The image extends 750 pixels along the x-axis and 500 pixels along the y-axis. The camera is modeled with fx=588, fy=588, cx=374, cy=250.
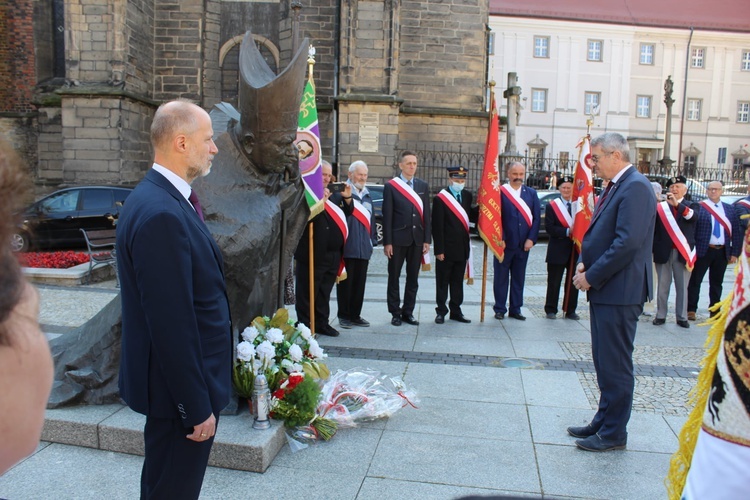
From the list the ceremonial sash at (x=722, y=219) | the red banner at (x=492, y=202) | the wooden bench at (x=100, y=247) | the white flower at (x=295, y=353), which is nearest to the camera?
the white flower at (x=295, y=353)

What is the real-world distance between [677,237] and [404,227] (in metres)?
3.82

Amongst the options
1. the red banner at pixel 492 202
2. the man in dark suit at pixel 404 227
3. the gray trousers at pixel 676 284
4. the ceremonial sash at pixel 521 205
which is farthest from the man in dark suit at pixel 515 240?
the gray trousers at pixel 676 284

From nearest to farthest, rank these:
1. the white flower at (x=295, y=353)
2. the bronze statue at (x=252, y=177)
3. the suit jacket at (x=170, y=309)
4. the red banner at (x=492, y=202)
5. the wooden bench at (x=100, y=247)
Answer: the suit jacket at (x=170, y=309) < the bronze statue at (x=252, y=177) < the white flower at (x=295, y=353) < the red banner at (x=492, y=202) < the wooden bench at (x=100, y=247)

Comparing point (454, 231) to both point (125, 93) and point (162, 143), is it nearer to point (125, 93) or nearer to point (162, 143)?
point (162, 143)

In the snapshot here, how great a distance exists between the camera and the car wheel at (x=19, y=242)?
105 centimetres

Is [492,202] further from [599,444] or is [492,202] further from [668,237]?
[599,444]

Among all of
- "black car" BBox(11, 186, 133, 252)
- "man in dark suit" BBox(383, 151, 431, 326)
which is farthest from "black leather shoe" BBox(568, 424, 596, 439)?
"black car" BBox(11, 186, 133, 252)

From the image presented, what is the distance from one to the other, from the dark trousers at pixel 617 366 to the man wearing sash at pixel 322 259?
11.9 ft

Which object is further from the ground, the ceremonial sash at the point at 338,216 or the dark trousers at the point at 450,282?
the ceremonial sash at the point at 338,216

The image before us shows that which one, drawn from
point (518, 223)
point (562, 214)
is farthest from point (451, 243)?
point (562, 214)

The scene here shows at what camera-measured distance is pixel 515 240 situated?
823cm

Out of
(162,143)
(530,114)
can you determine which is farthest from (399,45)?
(530,114)

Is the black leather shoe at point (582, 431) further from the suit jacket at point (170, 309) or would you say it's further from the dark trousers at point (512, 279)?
the dark trousers at point (512, 279)

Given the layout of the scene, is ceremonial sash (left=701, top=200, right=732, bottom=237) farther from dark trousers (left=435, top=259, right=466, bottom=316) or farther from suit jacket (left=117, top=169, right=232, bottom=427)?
suit jacket (left=117, top=169, right=232, bottom=427)
